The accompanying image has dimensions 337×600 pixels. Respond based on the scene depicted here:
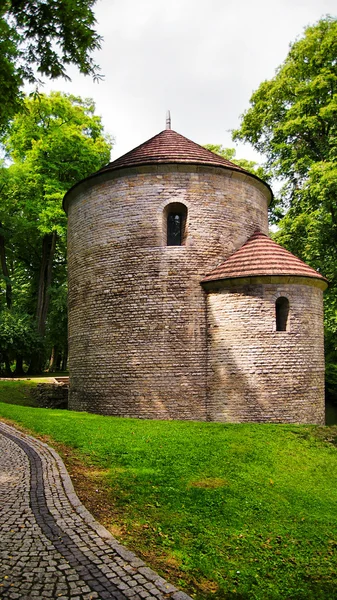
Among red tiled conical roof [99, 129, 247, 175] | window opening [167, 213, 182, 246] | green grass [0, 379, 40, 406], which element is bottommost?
green grass [0, 379, 40, 406]

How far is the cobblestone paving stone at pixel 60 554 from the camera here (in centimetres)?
391

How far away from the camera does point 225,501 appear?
6.43 m

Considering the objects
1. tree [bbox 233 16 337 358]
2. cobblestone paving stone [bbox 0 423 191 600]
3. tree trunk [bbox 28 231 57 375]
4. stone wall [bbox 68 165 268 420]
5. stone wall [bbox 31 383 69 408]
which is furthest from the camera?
tree trunk [bbox 28 231 57 375]

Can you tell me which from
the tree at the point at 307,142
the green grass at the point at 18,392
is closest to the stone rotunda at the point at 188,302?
the green grass at the point at 18,392

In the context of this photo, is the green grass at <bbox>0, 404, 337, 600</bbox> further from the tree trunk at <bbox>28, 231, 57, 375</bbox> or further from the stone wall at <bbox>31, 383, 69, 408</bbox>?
the tree trunk at <bbox>28, 231, 57, 375</bbox>

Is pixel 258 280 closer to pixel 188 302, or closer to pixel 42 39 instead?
pixel 188 302

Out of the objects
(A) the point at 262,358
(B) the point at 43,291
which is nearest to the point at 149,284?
(A) the point at 262,358

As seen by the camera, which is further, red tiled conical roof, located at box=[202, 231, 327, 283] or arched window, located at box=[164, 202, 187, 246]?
arched window, located at box=[164, 202, 187, 246]

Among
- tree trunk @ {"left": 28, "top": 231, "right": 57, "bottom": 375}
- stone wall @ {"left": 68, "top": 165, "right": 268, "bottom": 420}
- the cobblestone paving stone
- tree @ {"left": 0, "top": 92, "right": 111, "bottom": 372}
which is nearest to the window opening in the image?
stone wall @ {"left": 68, "top": 165, "right": 268, "bottom": 420}

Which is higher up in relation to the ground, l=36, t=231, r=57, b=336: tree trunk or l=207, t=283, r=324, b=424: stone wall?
l=36, t=231, r=57, b=336: tree trunk

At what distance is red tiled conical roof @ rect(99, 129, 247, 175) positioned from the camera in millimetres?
15341

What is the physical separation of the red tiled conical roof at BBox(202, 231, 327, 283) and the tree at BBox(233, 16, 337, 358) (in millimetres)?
6326

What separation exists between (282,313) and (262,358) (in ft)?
5.43

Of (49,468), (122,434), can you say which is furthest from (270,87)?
(49,468)
